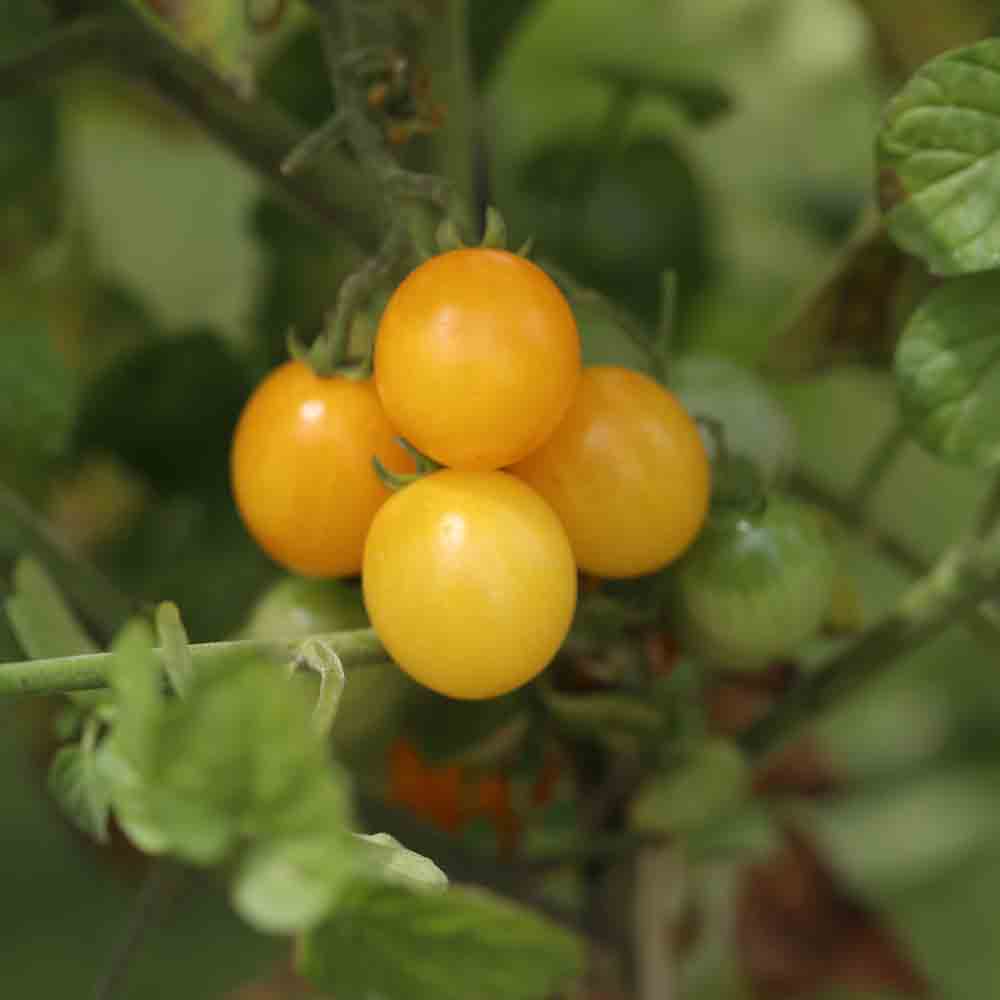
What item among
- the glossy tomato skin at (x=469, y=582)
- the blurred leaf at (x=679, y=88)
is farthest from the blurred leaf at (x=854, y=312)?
the glossy tomato skin at (x=469, y=582)

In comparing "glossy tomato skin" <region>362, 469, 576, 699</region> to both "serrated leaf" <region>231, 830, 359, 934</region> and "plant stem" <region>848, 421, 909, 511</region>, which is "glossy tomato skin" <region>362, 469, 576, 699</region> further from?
"plant stem" <region>848, 421, 909, 511</region>

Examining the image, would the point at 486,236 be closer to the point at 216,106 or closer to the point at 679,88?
the point at 216,106

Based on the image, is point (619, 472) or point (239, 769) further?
point (619, 472)

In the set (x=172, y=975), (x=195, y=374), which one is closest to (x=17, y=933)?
(x=172, y=975)

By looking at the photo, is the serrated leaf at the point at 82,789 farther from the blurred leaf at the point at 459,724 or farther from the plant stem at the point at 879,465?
the plant stem at the point at 879,465

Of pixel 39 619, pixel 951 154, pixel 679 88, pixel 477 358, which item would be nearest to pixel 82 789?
pixel 39 619
